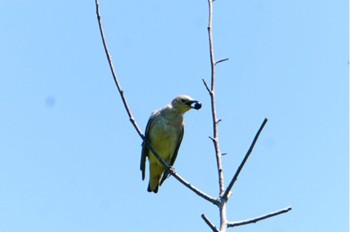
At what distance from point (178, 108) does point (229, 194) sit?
6022 millimetres

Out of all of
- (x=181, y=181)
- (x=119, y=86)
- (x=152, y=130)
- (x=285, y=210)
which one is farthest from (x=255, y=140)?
(x=152, y=130)

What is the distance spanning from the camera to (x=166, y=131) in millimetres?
9945

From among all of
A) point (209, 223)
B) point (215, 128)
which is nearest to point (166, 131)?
point (215, 128)

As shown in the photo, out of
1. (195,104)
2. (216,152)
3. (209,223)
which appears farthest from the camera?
(195,104)

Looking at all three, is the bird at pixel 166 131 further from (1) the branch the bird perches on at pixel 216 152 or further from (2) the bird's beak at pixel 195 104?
(1) the branch the bird perches on at pixel 216 152

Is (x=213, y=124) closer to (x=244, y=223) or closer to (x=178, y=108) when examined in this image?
(x=244, y=223)

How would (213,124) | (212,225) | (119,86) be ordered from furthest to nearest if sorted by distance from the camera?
(119,86), (213,124), (212,225)

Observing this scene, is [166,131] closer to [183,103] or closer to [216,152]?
[183,103]

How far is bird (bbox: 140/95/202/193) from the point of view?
392 inches

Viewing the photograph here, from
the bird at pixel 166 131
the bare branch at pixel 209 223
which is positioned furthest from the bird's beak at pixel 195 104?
the bare branch at pixel 209 223

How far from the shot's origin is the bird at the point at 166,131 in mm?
9961

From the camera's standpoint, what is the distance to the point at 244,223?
3881mm

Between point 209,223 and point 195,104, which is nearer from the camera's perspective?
point 209,223

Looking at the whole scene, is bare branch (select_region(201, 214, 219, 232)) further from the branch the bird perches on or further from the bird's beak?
the bird's beak
